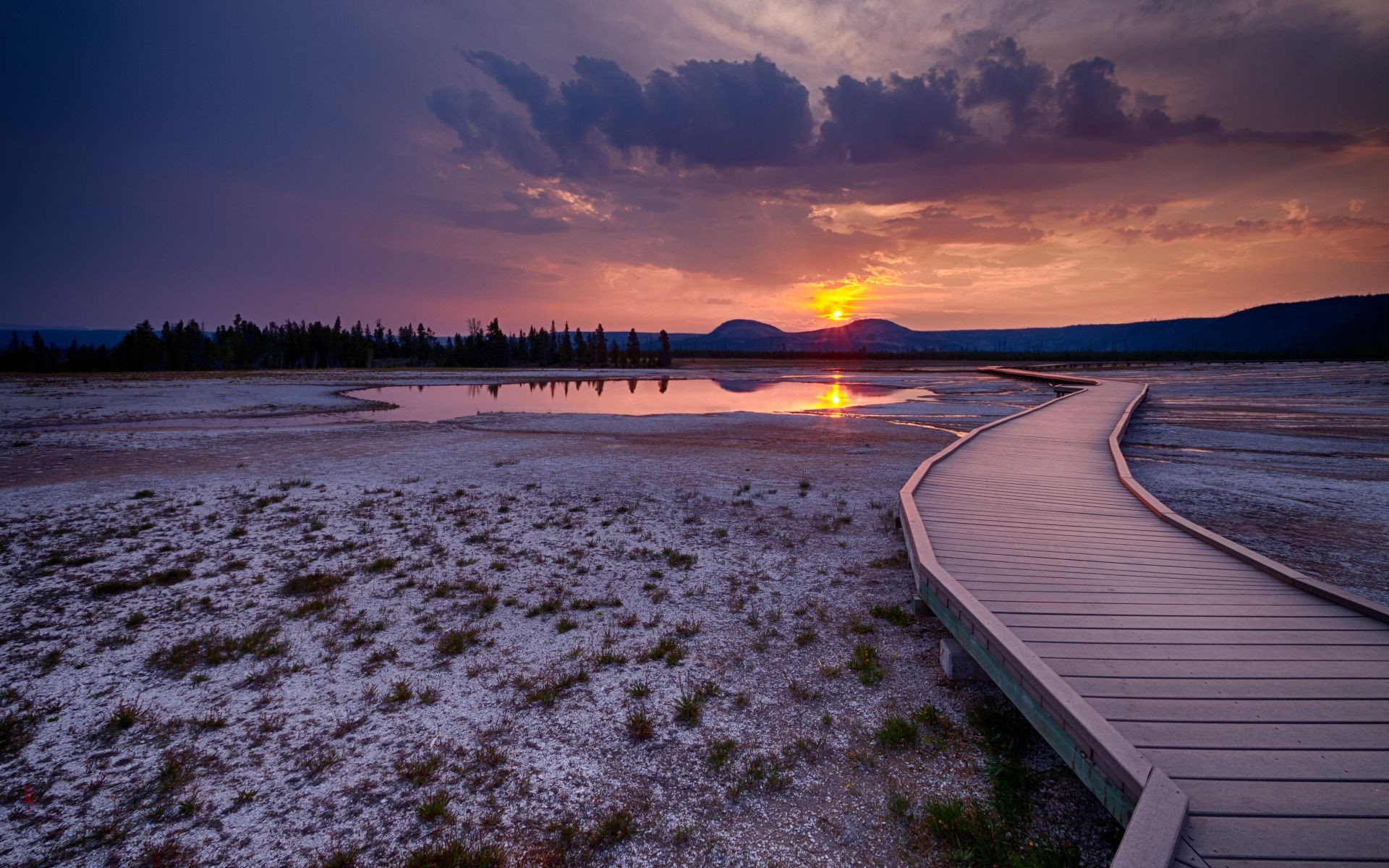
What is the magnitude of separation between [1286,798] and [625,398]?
4223 centimetres

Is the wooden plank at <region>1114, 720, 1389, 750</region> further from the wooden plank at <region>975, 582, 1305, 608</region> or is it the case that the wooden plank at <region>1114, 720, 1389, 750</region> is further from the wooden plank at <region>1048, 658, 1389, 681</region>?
the wooden plank at <region>975, 582, 1305, 608</region>

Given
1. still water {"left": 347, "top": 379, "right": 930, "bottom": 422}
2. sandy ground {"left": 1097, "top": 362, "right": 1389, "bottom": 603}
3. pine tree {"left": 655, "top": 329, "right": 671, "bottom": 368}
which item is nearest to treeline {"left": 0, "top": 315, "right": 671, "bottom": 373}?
pine tree {"left": 655, "top": 329, "right": 671, "bottom": 368}

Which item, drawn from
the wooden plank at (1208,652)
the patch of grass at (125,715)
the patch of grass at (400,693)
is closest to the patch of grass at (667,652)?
the patch of grass at (400,693)

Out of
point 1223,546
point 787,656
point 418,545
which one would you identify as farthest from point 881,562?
point 418,545

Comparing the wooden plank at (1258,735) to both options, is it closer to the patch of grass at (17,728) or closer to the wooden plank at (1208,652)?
the wooden plank at (1208,652)

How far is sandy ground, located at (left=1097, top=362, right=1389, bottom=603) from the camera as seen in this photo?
840 cm

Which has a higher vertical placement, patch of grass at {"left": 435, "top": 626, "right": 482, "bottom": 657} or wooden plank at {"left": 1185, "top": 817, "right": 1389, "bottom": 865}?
wooden plank at {"left": 1185, "top": 817, "right": 1389, "bottom": 865}

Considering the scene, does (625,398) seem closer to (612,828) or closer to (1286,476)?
(1286,476)

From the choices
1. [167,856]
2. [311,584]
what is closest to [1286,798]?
[167,856]

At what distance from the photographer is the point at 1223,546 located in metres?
6.45

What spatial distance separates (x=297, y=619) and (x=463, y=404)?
32949 millimetres

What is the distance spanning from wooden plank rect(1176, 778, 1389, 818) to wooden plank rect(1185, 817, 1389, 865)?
0.03m

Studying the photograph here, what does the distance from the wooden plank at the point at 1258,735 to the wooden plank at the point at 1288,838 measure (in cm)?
51

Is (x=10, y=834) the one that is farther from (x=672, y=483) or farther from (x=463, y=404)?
(x=463, y=404)
